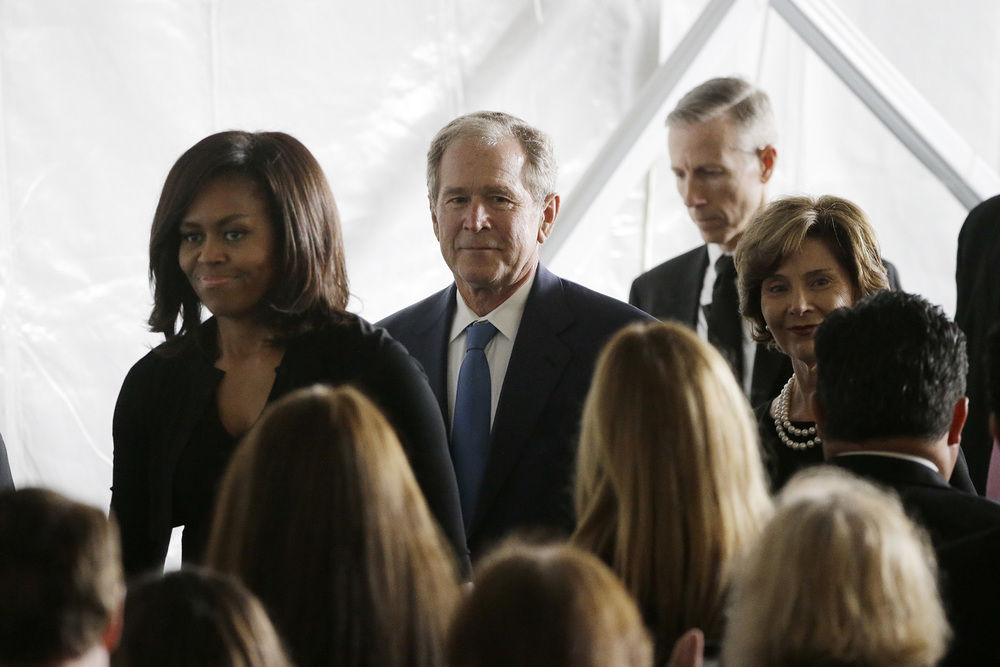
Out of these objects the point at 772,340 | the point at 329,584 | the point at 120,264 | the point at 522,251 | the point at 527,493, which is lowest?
the point at 329,584

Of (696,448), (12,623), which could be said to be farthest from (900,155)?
(12,623)

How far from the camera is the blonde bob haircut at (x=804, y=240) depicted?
2.33m

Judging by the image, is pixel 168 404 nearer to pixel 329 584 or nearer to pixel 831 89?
pixel 329 584

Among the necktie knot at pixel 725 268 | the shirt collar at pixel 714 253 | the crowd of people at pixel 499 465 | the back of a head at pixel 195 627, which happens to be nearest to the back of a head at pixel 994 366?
the crowd of people at pixel 499 465

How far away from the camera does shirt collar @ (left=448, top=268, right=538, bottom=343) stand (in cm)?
238

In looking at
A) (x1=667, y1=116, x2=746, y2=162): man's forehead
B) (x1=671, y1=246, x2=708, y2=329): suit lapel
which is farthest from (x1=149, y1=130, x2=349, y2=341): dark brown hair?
(x1=667, y1=116, x2=746, y2=162): man's forehead

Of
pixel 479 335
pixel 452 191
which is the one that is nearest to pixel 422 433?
pixel 479 335

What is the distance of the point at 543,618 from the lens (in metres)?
0.98

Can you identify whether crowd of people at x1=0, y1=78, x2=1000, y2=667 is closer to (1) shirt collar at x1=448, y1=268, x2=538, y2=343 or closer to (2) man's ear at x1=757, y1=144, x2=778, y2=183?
(1) shirt collar at x1=448, y1=268, x2=538, y2=343

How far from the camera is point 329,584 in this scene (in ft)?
3.86

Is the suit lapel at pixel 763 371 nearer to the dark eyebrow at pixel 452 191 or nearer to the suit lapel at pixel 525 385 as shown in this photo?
the suit lapel at pixel 525 385

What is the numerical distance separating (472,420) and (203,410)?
1.79ft

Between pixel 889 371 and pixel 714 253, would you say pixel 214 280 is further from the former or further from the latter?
pixel 714 253

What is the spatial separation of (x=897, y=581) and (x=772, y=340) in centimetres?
138
